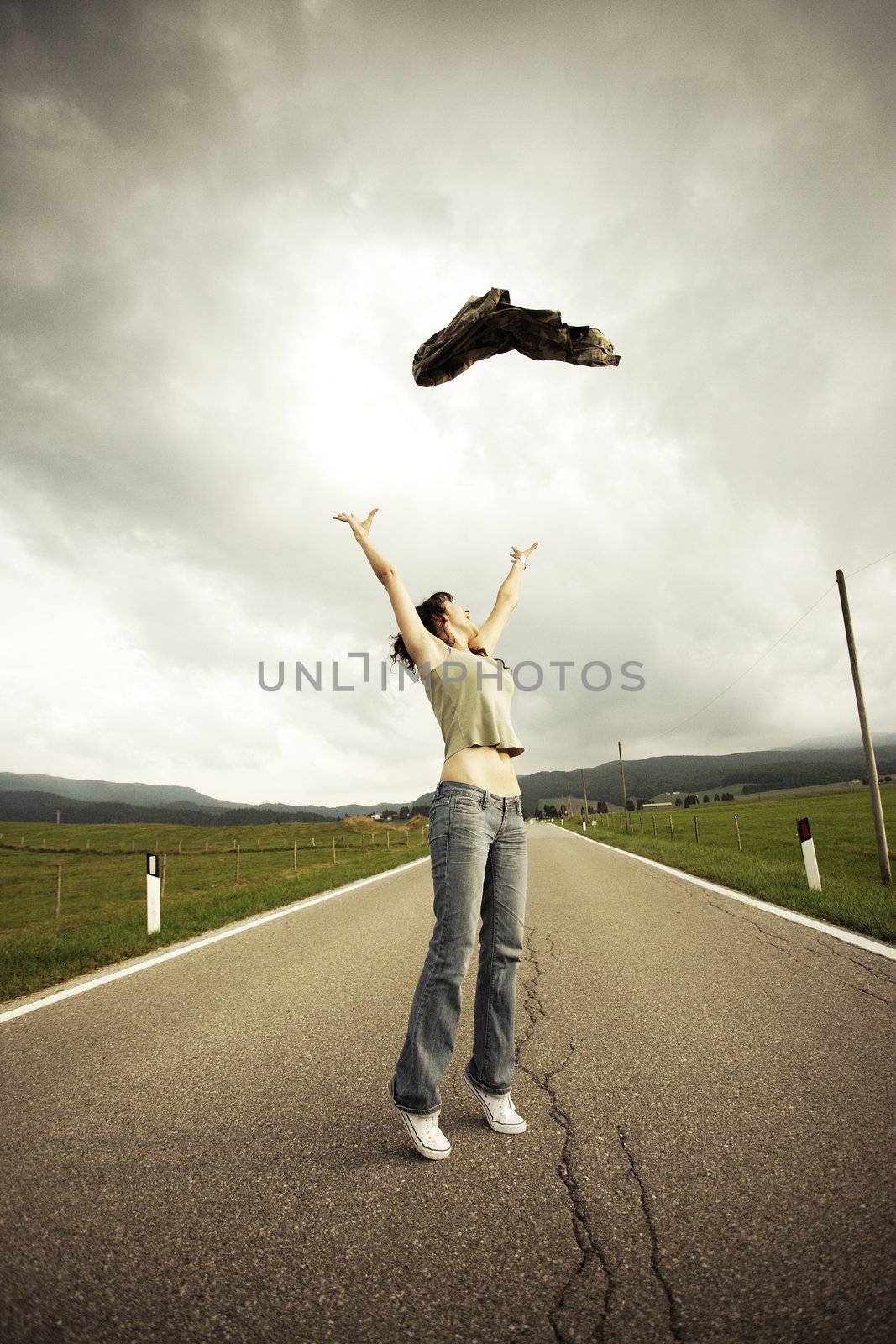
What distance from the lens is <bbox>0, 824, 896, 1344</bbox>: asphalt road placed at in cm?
152

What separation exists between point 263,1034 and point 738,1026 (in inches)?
108

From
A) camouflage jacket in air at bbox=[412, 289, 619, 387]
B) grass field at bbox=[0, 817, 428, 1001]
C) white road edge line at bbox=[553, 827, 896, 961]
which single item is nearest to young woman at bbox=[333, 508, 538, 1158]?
camouflage jacket in air at bbox=[412, 289, 619, 387]

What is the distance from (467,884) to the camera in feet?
8.00

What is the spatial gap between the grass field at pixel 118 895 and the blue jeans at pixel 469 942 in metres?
4.20

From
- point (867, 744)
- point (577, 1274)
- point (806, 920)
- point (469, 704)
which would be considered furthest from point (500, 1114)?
point (867, 744)

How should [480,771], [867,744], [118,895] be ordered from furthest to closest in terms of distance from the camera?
[118,895] → [867,744] → [480,771]

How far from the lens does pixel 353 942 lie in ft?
21.4

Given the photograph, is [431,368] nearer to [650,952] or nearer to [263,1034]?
[263,1034]

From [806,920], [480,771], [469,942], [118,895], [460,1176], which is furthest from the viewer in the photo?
[118,895]

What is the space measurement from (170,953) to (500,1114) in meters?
4.98

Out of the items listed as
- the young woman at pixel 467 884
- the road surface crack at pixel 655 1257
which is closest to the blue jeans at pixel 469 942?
the young woman at pixel 467 884

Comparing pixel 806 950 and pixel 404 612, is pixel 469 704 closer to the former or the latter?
pixel 404 612

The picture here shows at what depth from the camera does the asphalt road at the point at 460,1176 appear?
152 centimetres

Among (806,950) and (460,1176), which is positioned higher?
Result: (460,1176)
